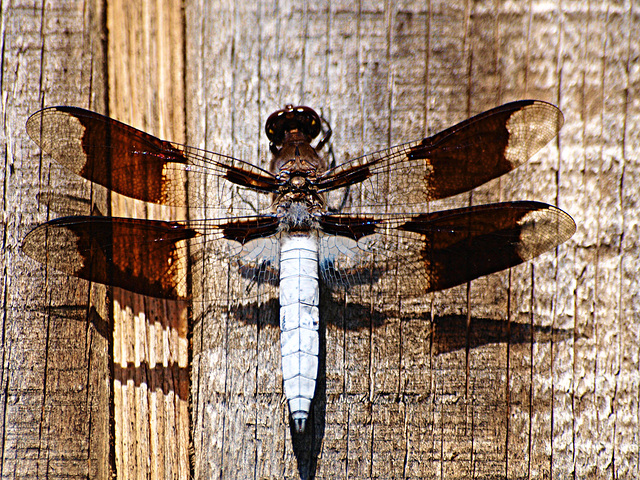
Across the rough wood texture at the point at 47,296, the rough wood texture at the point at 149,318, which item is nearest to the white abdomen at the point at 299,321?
the rough wood texture at the point at 149,318

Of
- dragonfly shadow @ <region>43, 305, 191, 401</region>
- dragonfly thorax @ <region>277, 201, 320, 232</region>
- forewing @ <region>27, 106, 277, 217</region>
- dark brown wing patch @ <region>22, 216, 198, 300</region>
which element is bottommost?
dragonfly shadow @ <region>43, 305, 191, 401</region>

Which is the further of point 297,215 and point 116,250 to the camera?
point 297,215

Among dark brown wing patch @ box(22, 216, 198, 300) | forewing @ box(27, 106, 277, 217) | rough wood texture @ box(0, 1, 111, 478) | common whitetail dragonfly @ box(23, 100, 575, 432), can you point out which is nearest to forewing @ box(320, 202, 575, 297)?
common whitetail dragonfly @ box(23, 100, 575, 432)

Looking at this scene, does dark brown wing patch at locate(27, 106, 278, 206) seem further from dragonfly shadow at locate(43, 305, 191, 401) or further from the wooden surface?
dragonfly shadow at locate(43, 305, 191, 401)

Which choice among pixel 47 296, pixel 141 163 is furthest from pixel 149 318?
pixel 141 163

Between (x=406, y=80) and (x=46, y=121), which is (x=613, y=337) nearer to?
(x=406, y=80)

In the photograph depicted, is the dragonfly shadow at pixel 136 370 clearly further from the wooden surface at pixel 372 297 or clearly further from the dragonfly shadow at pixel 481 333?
the dragonfly shadow at pixel 481 333

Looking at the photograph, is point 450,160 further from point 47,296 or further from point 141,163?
point 47,296
